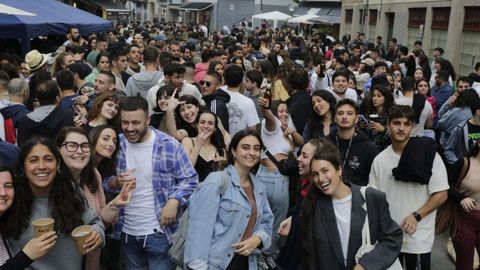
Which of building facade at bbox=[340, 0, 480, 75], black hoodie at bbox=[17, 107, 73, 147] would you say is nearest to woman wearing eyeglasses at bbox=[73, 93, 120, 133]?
black hoodie at bbox=[17, 107, 73, 147]

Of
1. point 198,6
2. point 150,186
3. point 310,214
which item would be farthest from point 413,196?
point 198,6

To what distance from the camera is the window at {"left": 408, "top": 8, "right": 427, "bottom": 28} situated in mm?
20658

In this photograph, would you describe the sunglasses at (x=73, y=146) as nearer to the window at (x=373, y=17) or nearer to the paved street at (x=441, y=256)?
the paved street at (x=441, y=256)

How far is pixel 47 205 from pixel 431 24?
19494mm

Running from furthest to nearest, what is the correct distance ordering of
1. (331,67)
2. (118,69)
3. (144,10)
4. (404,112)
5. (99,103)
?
(144,10)
(331,67)
(118,69)
(99,103)
(404,112)

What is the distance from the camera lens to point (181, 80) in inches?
248

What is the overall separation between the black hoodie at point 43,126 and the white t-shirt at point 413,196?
3.06 m

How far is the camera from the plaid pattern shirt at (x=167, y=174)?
3736mm

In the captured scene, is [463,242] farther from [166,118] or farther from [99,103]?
[99,103]

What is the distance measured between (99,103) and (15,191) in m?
2.04

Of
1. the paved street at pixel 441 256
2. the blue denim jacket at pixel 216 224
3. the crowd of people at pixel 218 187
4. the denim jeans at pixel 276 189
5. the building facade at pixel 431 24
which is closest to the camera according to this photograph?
the crowd of people at pixel 218 187

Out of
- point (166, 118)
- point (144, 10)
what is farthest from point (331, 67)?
point (144, 10)

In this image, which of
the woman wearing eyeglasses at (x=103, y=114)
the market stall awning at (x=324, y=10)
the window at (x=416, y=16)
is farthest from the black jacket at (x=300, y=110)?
the market stall awning at (x=324, y=10)

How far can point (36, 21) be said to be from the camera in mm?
11219
